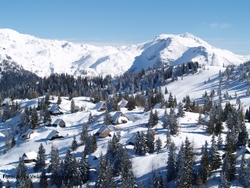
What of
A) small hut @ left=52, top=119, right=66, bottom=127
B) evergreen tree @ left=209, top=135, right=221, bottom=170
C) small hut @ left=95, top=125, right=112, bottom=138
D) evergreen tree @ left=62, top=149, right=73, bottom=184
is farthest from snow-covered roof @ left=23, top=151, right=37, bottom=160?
evergreen tree @ left=209, top=135, right=221, bottom=170

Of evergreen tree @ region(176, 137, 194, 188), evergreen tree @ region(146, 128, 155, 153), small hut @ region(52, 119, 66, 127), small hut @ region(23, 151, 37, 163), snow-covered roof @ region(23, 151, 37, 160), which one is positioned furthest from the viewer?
small hut @ region(52, 119, 66, 127)

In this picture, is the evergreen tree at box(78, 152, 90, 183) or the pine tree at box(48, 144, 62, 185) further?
the pine tree at box(48, 144, 62, 185)

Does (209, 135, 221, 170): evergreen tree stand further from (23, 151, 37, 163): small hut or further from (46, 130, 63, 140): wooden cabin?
(46, 130, 63, 140): wooden cabin

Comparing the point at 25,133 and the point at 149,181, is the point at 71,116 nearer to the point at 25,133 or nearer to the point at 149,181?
the point at 25,133

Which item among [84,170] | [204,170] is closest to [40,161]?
[84,170]

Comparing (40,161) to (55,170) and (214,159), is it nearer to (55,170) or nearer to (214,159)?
(55,170)

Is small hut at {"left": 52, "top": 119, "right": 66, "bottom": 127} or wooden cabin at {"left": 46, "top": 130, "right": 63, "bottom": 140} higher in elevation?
small hut at {"left": 52, "top": 119, "right": 66, "bottom": 127}

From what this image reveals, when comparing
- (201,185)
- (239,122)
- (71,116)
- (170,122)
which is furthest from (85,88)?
(201,185)

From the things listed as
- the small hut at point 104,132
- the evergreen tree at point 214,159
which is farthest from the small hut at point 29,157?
the evergreen tree at point 214,159

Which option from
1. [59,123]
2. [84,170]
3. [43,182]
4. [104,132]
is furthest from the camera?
[59,123]

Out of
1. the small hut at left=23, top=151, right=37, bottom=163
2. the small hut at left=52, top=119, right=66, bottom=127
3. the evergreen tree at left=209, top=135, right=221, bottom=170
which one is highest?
the small hut at left=52, top=119, right=66, bottom=127

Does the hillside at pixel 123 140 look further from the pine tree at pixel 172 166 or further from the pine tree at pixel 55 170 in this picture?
the pine tree at pixel 55 170
